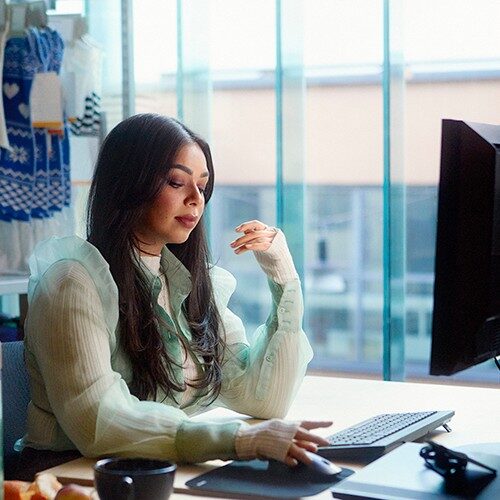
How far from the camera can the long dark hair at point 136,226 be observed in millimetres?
1741

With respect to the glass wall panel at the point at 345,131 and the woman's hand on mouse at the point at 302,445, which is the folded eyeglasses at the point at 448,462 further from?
the glass wall panel at the point at 345,131

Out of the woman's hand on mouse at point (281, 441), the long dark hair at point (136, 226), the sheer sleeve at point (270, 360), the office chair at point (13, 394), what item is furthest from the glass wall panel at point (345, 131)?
the woman's hand on mouse at point (281, 441)

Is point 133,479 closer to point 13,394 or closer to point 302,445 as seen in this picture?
point 302,445

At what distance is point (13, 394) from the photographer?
1730 millimetres

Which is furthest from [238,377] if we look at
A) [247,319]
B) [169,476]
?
[247,319]

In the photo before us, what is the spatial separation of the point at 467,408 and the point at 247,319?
2.23 m

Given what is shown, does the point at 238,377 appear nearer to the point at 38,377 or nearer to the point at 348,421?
the point at 348,421

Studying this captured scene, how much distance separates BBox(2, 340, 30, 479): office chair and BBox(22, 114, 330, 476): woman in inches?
1.0

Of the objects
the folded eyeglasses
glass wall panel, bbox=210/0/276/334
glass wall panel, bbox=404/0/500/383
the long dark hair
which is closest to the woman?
the long dark hair

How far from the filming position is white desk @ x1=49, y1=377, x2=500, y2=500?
5.14ft

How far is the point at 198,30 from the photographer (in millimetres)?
3793

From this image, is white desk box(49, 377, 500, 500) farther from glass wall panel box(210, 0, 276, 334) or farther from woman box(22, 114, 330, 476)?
glass wall panel box(210, 0, 276, 334)

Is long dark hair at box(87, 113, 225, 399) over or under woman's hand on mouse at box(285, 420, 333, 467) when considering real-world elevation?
over

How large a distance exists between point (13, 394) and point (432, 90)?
2273mm
